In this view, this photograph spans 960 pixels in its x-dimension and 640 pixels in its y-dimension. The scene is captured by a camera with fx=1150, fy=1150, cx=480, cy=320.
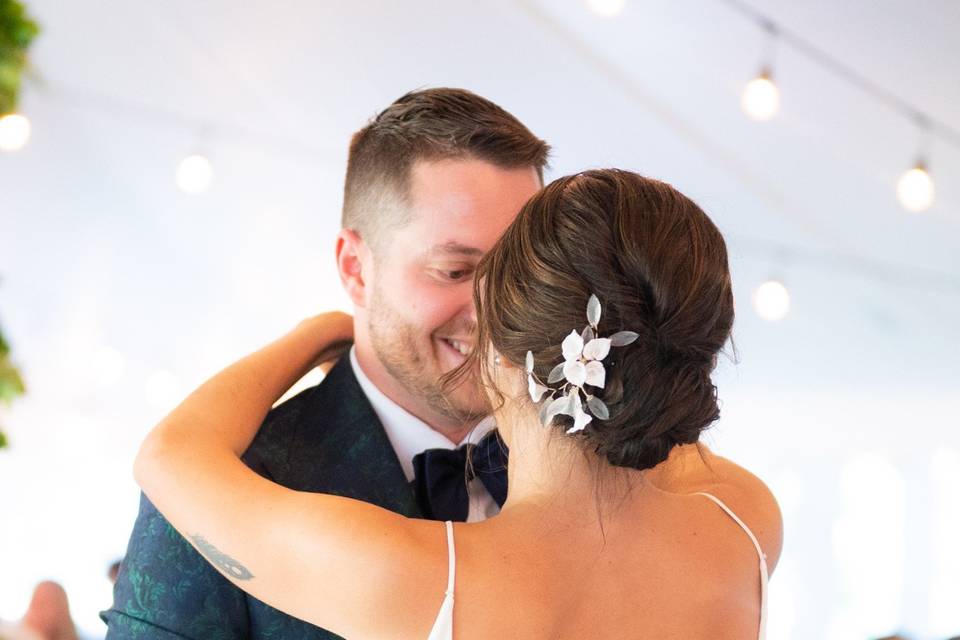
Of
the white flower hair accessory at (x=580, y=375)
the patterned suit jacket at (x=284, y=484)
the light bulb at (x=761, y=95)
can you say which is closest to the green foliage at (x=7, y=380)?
the white flower hair accessory at (x=580, y=375)

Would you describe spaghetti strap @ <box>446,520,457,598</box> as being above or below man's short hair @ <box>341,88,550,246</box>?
below

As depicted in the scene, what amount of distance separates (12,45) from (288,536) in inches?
26.5

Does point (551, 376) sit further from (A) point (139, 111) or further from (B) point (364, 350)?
(A) point (139, 111)

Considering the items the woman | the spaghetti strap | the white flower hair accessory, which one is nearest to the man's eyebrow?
the woman

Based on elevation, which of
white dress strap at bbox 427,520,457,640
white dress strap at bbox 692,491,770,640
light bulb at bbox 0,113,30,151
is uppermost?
light bulb at bbox 0,113,30,151

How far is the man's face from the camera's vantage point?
5.92 ft

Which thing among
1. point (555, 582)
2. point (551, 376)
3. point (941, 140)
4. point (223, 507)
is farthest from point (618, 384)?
point (941, 140)

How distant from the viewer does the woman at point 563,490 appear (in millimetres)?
1232

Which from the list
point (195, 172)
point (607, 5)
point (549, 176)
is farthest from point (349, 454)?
point (195, 172)

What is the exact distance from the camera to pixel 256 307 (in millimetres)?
6488

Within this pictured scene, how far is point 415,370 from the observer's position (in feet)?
5.97

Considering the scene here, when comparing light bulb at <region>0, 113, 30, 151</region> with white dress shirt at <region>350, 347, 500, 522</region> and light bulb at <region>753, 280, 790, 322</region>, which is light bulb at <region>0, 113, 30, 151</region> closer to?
white dress shirt at <region>350, 347, 500, 522</region>

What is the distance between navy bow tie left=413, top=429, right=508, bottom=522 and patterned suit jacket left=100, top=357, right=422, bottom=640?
0.03m

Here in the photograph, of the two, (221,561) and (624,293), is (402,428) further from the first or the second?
(624,293)
